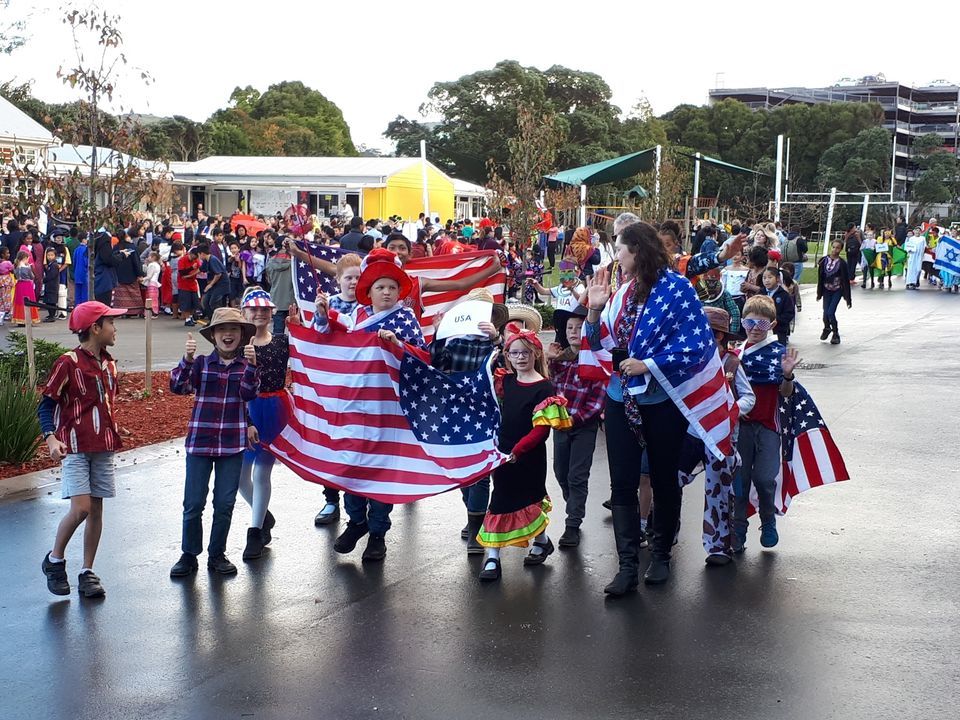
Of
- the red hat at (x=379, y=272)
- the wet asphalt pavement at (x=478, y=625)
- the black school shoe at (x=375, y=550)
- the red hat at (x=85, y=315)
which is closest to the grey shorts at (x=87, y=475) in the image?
the wet asphalt pavement at (x=478, y=625)

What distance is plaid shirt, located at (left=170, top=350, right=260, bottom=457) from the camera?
21.4ft

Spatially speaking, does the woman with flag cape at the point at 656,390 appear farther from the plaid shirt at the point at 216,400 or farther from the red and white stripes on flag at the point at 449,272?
the red and white stripes on flag at the point at 449,272

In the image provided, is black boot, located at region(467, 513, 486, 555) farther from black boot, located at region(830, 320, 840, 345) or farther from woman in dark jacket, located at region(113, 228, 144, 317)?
woman in dark jacket, located at region(113, 228, 144, 317)

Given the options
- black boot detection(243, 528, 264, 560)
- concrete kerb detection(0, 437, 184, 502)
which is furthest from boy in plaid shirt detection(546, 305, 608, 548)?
concrete kerb detection(0, 437, 184, 502)

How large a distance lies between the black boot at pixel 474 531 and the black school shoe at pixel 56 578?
2.36m

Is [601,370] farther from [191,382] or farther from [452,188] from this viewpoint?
[452,188]

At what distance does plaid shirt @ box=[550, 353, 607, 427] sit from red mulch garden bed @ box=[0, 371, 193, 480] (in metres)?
4.52

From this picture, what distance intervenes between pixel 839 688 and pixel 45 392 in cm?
429

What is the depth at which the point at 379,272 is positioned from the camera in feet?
23.7

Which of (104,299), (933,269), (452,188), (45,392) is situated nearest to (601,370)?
(45,392)

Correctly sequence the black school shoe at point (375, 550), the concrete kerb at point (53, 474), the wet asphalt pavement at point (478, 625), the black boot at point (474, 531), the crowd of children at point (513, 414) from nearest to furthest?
the wet asphalt pavement at point (478, 625) < the crowd of children at point (513, 414) < the black school shoe at point (375, 550) < the black boot at point (474, 531) < the concrete kerb at point (53, 474)

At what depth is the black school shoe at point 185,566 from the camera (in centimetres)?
654

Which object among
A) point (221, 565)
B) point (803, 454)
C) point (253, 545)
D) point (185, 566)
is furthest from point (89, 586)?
point (803, 454)

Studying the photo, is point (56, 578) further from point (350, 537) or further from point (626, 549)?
point (626, 549)
